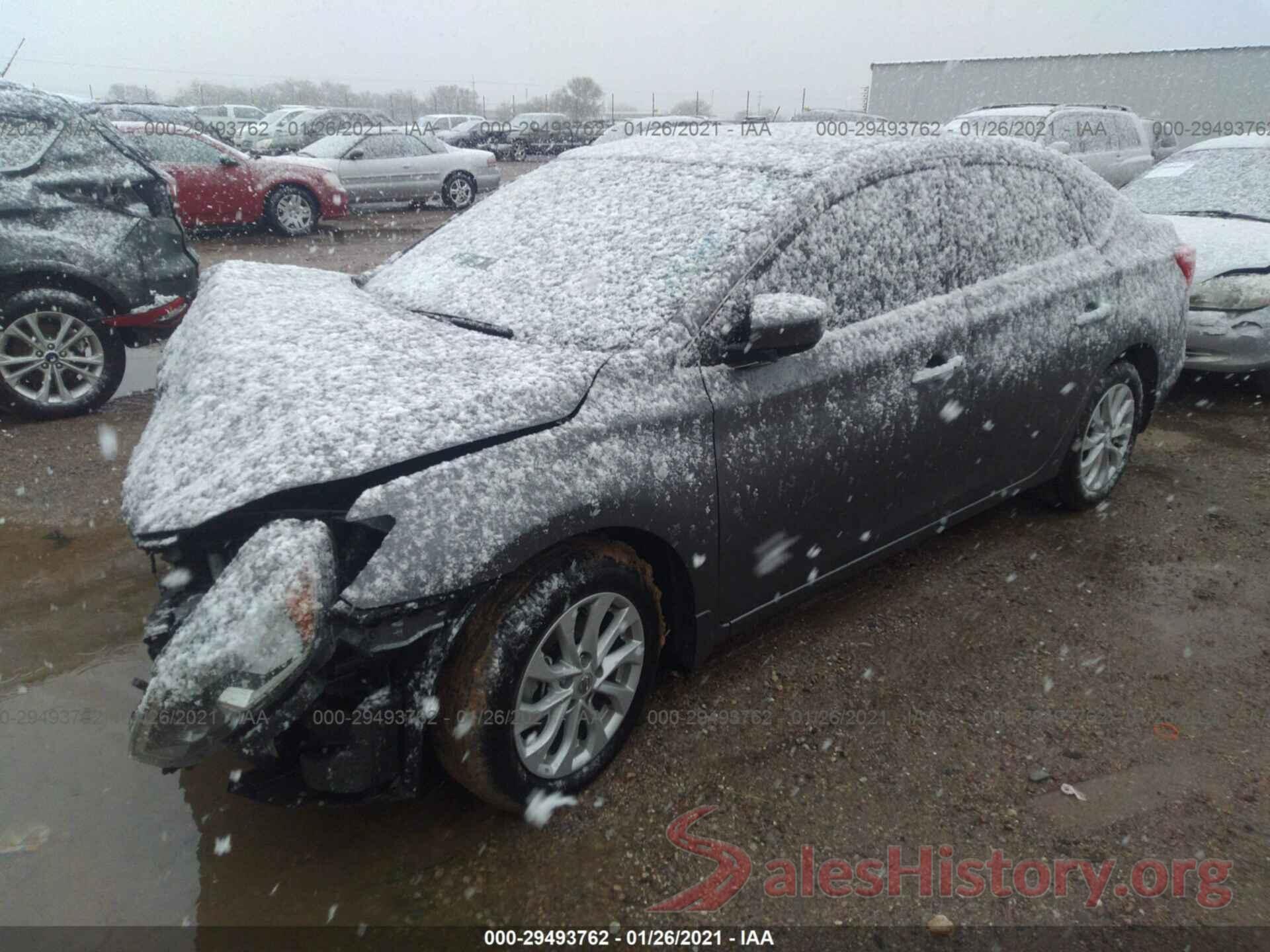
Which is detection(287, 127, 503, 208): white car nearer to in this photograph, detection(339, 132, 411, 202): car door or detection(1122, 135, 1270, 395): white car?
detection(339, 132, 411, 202): car door

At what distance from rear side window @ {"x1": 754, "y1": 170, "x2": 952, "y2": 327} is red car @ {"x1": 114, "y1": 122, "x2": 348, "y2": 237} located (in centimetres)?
980

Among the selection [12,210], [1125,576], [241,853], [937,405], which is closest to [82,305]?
[12,210]

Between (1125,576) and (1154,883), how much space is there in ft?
5.56

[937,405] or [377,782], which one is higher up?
[937,405]

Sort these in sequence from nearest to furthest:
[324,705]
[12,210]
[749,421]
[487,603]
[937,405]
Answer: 1. [324,705]
2. [487,603]
3. [749,421]
4. [937,405]
5. [12,210]

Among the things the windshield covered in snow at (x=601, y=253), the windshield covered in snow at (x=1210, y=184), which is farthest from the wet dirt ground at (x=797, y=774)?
the windshield covered in snow at (x=1210, y=184)

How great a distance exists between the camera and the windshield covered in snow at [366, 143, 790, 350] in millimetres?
2500

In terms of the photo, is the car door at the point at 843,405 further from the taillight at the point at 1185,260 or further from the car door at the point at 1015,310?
the taillight at the point at 1185,260

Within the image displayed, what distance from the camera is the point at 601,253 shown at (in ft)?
9.12

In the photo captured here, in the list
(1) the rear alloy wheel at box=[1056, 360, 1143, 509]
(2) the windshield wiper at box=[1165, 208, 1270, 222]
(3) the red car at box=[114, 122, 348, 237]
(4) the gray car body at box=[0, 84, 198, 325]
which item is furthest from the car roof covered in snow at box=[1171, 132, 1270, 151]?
(3) the red car at box=[114, 122, 348, 237]

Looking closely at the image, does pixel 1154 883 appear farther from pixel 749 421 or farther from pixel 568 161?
pixel 568 161

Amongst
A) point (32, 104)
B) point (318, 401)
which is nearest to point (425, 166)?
point (32, 104)

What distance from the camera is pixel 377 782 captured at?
6.61 feet

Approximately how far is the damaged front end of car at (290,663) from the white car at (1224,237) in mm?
4460
